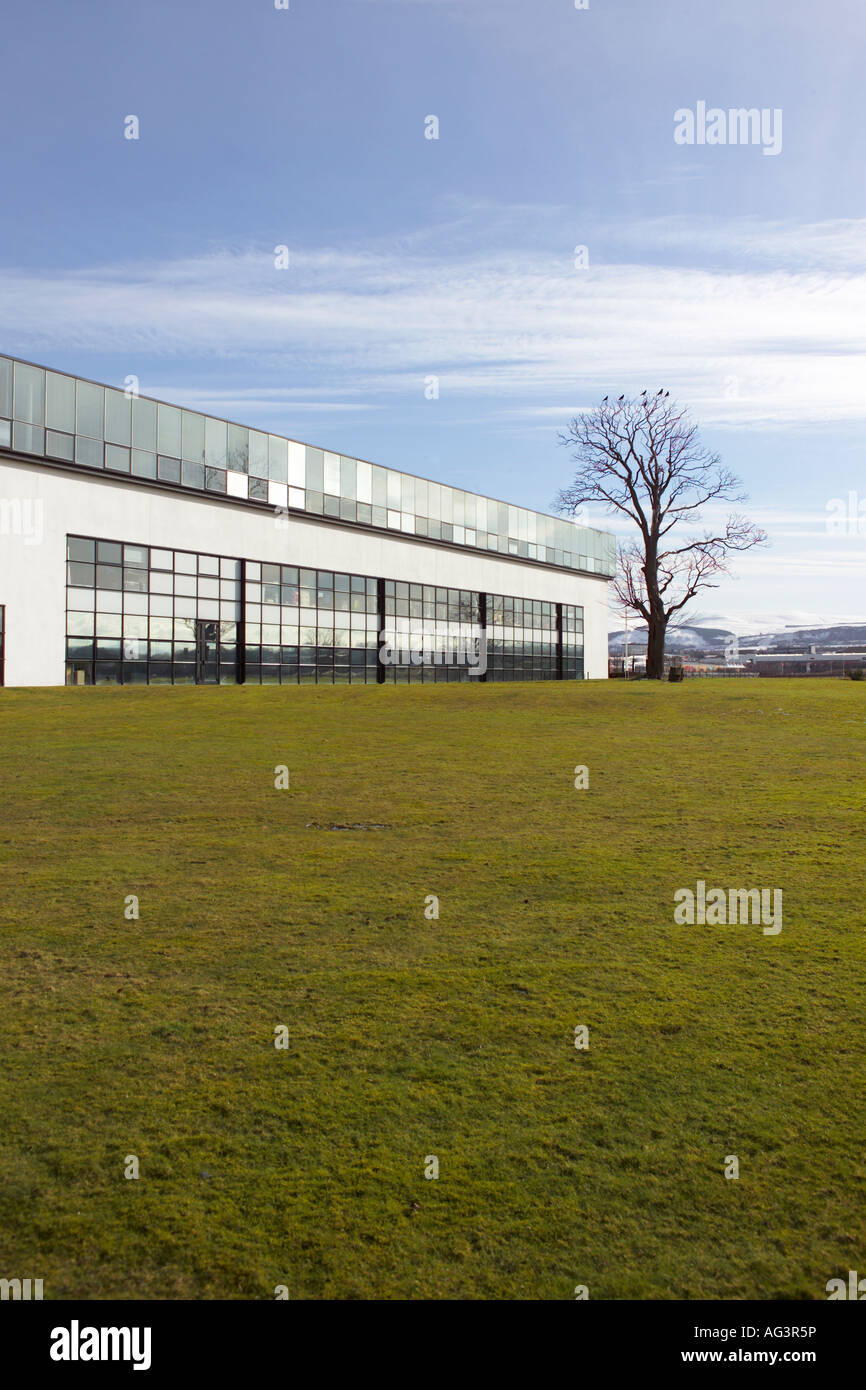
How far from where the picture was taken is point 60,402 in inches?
1415

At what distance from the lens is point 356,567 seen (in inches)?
2024

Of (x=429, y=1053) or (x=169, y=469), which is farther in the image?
(x=169, y=469)

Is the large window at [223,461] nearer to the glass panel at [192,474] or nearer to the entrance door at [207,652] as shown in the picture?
the glass panel at [192,474]

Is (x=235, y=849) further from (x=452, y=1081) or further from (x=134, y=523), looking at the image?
(x=134, y=523)

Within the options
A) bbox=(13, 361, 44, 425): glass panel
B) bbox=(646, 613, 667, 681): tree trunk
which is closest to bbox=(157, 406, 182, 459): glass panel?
bbox=(13, 361, 44, 425): glass panel

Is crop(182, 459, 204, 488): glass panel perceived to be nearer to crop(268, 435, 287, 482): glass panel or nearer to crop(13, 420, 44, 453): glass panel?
crop(268, 435, 287, 482): glass panel

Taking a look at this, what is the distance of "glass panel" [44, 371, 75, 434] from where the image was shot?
117 feet

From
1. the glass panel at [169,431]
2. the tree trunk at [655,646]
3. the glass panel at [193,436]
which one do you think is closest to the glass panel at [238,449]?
the glass panel at [193,436]

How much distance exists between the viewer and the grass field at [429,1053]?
362 centimetres

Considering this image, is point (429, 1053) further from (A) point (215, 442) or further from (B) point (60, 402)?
(A) point (215, 442)

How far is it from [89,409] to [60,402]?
144 centimetres

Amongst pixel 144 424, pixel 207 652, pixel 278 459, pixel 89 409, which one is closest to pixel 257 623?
pixel 207 652
